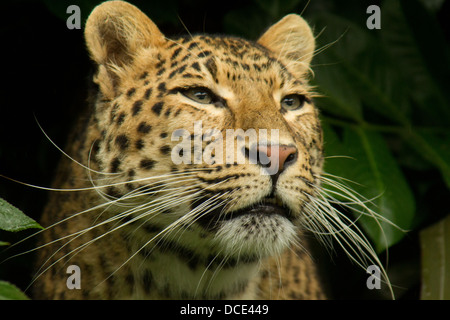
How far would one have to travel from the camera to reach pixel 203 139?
329cm

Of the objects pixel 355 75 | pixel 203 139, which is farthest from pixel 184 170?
pixel 355 75

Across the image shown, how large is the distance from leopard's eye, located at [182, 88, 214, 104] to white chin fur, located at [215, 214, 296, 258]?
77 cm

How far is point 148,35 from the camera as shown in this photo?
12.4 ft

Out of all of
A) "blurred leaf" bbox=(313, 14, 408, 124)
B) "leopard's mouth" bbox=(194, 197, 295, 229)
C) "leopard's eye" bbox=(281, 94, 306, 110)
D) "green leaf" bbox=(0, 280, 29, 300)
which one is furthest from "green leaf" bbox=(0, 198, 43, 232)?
"blurred leaf" bbox=(313, 14, 408, 124)

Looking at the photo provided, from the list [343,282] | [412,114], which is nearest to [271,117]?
[412,114]

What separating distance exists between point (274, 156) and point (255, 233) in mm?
466

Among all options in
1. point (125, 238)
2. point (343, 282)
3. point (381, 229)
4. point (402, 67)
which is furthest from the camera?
point (343, 282)

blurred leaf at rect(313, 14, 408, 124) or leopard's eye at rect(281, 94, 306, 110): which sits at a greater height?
blurred leaf at rect(313, 14, 408, 124)

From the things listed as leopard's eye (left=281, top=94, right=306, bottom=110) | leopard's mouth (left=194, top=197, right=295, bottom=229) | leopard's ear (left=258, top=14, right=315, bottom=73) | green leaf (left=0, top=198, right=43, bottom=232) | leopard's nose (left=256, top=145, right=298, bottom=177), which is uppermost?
leopard's ear (left=258, top=14, right=315, bottom=73)

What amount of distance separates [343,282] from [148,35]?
11.1ft

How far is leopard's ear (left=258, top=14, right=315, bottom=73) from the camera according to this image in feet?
14.0

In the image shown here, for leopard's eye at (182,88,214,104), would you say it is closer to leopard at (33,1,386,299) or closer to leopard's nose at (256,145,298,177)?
leopard at (33,1,386,299)

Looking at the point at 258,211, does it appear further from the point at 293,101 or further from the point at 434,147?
the point at 434,147

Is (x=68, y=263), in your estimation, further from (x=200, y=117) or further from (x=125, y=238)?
(x=200, y=117)
